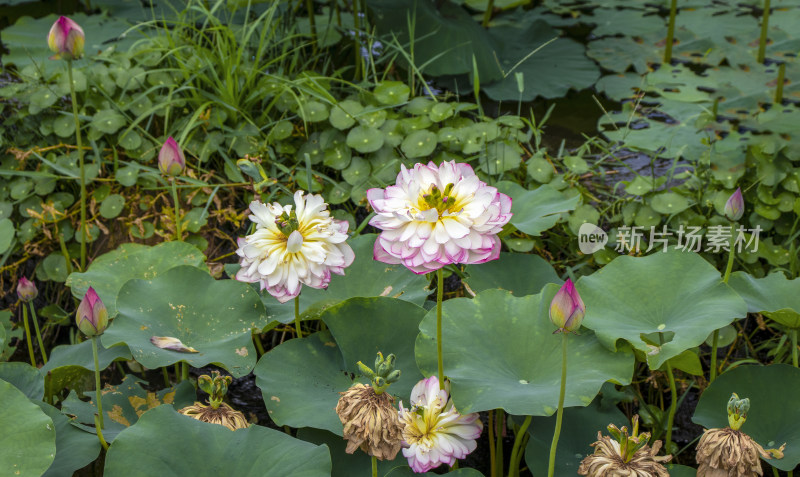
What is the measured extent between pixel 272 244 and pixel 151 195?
110 centimetres

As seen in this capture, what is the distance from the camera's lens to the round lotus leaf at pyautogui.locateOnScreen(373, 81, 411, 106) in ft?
7.82

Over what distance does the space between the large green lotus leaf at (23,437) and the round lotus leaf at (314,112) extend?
4.13ft

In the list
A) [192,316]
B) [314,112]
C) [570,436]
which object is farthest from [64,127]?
[570,436]

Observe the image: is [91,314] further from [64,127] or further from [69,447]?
[64,127]

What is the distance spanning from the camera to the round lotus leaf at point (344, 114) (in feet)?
7.48

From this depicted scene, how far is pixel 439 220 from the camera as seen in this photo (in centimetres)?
117

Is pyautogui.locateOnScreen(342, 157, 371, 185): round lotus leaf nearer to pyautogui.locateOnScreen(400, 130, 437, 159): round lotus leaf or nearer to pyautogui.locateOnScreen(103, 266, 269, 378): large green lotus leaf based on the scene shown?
pyautogui.locateOnScreen(400, 130, 437, 159): round lotus leaf

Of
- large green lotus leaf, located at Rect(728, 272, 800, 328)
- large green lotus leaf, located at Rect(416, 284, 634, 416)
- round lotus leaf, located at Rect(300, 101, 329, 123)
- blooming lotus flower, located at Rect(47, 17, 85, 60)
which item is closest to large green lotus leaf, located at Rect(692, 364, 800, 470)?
large green lotus leaf, located at Rect(728, 272, 800, 328)

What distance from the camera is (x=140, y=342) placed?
1.47 meters

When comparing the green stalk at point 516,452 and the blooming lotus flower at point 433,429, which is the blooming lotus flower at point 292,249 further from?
the green stalk at point 516,452

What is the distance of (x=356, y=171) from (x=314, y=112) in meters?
0.25

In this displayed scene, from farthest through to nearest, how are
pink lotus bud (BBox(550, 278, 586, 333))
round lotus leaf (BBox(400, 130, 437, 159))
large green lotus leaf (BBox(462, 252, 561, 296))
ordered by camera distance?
1. round lotus leaf (BBox(400, 130, 437, 159))
2. large green lotus leaf (BBox(462, 252, 561, 296))
3. pink lotus bud (BBox(550, 278, 586, 333))

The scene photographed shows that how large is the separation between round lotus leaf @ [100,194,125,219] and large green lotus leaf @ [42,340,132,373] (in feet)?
2.01

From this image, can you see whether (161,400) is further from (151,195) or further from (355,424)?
(151,195)
